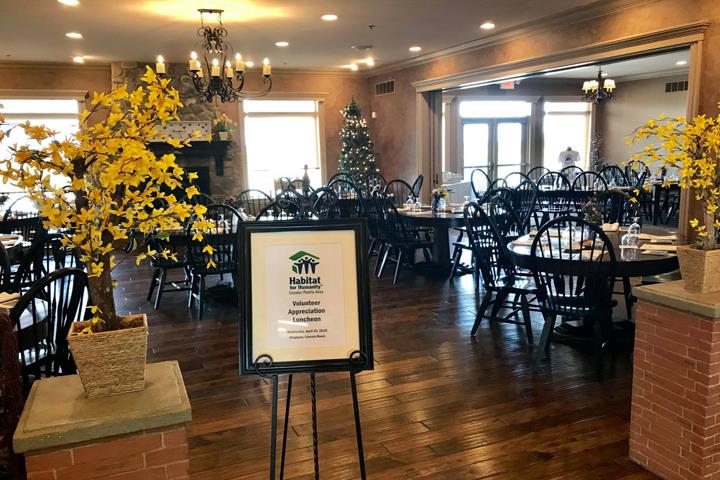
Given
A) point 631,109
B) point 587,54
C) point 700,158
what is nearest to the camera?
point 700,158

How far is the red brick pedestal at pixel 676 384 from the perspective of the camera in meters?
2.27

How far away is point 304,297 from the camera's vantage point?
181 centimetres

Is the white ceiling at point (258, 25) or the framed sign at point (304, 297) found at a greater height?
the white ceiling at point (258, 25)

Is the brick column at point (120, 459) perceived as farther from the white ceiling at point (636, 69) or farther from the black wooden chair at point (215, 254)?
the white ceiling at point (636, 69)

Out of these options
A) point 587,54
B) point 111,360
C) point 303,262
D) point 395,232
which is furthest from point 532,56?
point 111,360

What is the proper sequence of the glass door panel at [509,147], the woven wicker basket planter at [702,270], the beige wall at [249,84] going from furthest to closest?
the glass door panel at [509,147] < the beige wall at [249,84] < the woven wicker basket planter at [702,270]

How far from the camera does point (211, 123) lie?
9.47 metres

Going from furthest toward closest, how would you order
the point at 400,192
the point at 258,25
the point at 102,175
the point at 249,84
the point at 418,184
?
the point at 249,84 → the point at 400,192 → the point at 418,184 → the point at 258,25 → the point at 102,175

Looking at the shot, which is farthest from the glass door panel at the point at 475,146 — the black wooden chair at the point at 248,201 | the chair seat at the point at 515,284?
the chair seat at the point at 515,284

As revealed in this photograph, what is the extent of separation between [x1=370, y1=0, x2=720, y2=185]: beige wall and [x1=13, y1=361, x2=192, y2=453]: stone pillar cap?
495cm

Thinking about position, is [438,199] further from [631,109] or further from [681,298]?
[631,109]

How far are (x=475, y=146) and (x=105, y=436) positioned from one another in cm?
1135

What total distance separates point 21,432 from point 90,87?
29.6ft

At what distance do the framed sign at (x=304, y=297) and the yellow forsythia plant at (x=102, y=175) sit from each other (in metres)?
0.31
